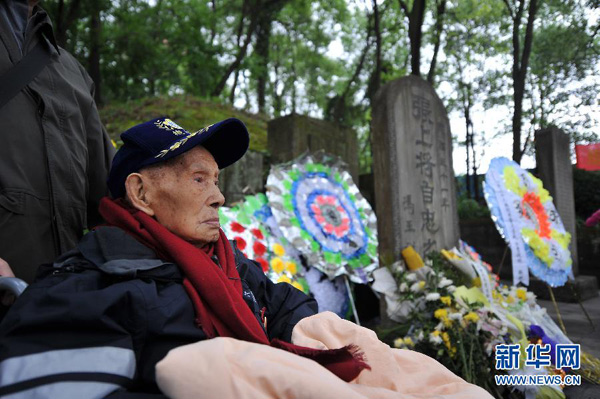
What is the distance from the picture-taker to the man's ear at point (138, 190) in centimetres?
159

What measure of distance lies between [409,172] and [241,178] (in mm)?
1896

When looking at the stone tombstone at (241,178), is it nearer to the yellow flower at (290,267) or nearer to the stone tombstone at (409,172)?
the yellow flower at (290,267)

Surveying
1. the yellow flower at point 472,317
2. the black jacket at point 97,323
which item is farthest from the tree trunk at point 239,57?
the black jacket at point 97,323

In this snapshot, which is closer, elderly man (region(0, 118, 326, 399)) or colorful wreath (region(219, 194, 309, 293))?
elderly man (region(0, 118, 326, 399))

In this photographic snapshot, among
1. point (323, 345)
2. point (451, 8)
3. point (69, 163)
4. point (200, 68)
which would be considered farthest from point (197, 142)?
point (451, 8)

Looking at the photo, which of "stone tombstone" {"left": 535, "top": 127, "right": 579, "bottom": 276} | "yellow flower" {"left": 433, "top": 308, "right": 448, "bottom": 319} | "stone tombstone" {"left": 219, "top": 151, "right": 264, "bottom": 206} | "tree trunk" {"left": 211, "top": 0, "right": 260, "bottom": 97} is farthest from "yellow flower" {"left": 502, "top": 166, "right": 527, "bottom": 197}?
"tree trunk" {"left": 211, "top": 0, "right": 260, "bottom": 97}

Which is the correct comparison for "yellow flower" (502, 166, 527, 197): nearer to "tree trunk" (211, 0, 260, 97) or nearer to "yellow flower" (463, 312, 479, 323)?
"yellow flower" (463, 312, 479, 323)

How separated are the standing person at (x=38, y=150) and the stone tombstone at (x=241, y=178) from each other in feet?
Result: 9.42

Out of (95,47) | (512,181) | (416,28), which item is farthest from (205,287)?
(416,28)

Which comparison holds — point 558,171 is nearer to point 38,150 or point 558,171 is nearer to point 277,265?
point 277,265

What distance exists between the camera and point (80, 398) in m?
1.02

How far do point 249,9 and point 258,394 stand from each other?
46.8ft

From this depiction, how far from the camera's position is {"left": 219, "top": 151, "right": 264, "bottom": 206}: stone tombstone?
4.79 meters
